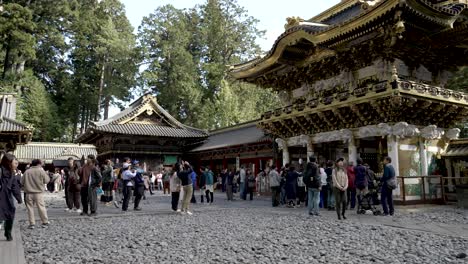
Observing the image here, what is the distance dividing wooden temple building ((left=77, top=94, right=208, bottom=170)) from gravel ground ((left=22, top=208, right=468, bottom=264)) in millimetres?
19119

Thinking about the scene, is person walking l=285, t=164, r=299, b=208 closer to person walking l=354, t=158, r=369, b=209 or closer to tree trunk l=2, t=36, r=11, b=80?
person walking l=354, t=158, r=369, b=209

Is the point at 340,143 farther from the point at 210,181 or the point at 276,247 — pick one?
the point at 276,247

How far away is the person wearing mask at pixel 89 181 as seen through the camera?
1020cm

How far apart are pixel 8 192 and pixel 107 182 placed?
6.67m

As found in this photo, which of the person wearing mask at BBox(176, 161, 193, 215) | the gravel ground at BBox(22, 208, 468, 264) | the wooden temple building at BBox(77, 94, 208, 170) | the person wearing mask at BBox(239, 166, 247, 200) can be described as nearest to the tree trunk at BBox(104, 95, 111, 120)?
the wooden temple building at BBox(77, 94, 208, 170)

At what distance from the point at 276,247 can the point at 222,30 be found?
36.2 meters

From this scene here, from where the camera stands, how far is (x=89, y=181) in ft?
33.6

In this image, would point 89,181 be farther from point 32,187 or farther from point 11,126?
point 11,126

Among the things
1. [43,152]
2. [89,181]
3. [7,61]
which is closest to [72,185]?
[89,181]

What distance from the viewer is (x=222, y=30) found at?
3953 centimetres

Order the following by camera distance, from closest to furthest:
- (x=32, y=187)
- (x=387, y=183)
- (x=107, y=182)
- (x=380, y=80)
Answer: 1. (x=32, y=187)
2. (x=387, y=183)
3. (x=107, y=182)
4. (x=380, y=80)

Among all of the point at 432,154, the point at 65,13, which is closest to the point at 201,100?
the point at 65,13

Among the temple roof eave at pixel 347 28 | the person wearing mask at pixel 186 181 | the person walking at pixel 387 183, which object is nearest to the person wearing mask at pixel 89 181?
the person wearing mask at pixel 186 181

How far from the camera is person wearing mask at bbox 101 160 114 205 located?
1269 centimetres
